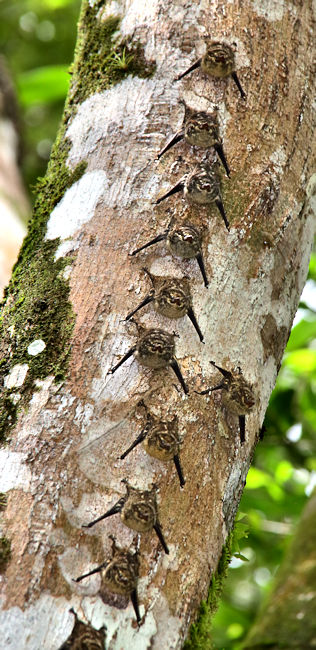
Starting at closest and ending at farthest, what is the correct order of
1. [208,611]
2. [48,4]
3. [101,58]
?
[208,611]
[101,58]
[48,4]

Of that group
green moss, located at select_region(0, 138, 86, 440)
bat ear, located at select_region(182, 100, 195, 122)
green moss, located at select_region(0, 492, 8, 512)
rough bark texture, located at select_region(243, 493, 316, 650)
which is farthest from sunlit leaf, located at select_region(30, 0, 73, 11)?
green moss, located at select_region(0, 492, 8, 512)

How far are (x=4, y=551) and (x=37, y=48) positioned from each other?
7.72 metres

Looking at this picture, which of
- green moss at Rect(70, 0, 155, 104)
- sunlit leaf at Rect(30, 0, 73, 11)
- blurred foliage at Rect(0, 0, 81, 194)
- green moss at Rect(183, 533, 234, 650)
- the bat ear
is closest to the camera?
green moss at Rect(183, 533, 234, 650)

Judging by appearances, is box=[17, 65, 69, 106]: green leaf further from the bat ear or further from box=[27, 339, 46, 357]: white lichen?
box=[27, 339, 46, 357]: white lichen

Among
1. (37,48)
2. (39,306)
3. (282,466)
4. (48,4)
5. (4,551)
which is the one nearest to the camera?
(4,551)

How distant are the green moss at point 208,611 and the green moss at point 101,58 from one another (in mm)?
1277

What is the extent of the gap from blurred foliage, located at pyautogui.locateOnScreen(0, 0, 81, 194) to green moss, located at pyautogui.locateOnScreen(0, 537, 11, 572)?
6.51 m

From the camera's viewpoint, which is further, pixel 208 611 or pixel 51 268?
pixel 51 268

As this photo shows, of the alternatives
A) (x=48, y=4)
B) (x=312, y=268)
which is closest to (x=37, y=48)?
(x=48, y=4)

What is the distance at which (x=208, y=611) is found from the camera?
153cm

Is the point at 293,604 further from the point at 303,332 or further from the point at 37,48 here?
the point at 37,48

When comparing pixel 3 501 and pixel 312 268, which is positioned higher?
pixel 3 501

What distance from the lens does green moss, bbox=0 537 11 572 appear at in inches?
52.0

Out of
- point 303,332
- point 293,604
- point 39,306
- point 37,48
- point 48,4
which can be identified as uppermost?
point 48,4
